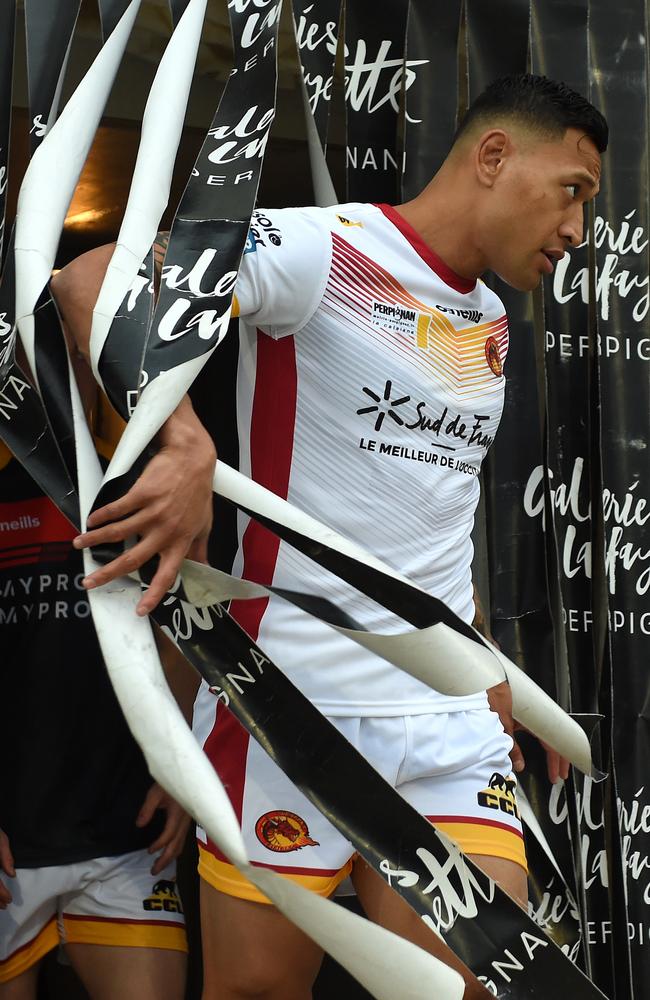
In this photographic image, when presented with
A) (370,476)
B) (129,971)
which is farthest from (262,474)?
(129,971)

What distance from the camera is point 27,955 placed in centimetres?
211

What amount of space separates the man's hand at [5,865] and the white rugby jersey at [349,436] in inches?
23.0

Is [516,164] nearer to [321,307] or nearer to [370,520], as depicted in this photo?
[321,307]

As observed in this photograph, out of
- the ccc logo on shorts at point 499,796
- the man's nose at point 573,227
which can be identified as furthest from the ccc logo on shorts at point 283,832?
the man's nose at point 573,227

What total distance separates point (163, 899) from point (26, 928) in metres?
0.23

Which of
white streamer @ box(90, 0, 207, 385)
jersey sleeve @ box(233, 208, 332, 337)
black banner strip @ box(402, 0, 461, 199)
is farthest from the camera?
black banner strip @ box(402, 0, 461, 199)

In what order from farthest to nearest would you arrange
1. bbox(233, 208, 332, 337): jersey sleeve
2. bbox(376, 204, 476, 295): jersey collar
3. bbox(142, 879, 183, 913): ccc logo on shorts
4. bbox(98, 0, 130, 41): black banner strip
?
bbox(142, 879, 183, 913): ccc logo on shorts < bbox(98, 0, 130, 41): black banner strip < bbox(376, 204, 476, 295): jersey collar < bbox(233, 208, 332, 337): jersey sleeve

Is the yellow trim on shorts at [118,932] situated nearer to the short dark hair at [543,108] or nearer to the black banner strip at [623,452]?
the black banner strip at [623,452]

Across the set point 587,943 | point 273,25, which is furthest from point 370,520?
point 587,943

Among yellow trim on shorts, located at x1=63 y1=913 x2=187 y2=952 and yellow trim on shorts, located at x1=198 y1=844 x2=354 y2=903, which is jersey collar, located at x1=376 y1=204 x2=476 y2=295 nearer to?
yellow trim on shorts, located at x1=198 y1=844 x2=354 y2=903

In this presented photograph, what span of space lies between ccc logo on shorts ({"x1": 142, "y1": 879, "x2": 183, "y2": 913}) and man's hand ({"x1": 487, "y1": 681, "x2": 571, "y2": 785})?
2.04ft

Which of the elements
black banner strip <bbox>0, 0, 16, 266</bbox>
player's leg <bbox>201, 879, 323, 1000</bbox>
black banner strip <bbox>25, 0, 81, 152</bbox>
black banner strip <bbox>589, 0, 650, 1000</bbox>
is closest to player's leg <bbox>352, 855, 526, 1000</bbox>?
player's leg <bbox>201, 879, 323, 1000</bbox>

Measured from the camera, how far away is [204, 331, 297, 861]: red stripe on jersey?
1.80 m

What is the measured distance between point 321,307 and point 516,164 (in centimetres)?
41
